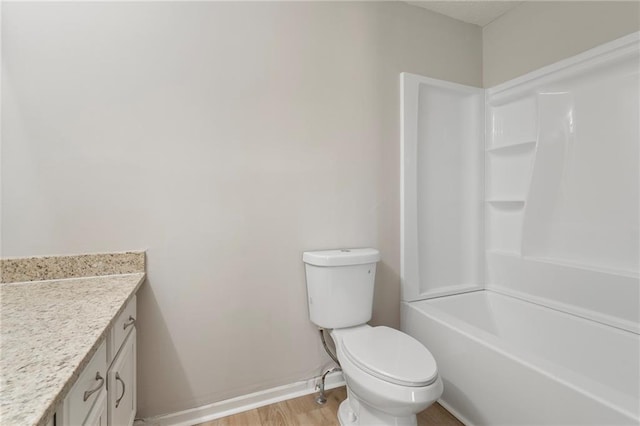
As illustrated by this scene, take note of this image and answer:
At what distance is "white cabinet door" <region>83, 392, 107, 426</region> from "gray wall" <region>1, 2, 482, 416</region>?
54 cm

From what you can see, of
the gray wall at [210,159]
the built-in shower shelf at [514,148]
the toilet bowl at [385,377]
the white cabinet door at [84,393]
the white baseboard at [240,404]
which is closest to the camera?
the white cabinet door at [84,393]

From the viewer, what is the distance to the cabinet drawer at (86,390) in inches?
25.0

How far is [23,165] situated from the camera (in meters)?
1.22

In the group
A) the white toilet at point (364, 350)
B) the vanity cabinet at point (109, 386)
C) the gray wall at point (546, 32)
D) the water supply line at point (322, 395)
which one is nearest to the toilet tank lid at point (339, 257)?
the white toilet at point (364, 350)

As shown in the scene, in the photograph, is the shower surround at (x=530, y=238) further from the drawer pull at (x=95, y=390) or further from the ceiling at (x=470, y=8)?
the drawer pull at (x=95, y=390)

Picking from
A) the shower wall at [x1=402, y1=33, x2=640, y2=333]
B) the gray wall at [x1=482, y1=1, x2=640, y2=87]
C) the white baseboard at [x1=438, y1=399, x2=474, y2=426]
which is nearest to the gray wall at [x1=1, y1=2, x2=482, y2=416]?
the shower wall at [x1=402, y1=33, x2=640, y2=333]

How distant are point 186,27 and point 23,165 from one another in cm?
93

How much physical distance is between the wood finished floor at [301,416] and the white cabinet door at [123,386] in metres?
0.43

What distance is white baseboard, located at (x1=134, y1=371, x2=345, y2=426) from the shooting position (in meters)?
1.42

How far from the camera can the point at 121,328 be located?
1.09 meters

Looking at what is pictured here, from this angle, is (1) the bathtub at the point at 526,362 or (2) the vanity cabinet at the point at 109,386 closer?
(2) the vanity cabinet at the point at 109,386

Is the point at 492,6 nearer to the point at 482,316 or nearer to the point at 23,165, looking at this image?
the point at 482,316

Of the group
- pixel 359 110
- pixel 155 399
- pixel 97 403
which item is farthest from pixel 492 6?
pixel 155 399

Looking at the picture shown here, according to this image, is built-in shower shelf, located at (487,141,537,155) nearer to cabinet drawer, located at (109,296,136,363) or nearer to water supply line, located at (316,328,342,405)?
water supply line, located at (316,328,342,405)
